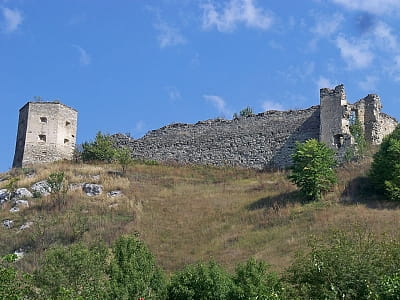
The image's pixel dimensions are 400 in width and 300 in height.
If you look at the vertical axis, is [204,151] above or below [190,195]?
above

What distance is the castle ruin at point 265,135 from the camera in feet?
131

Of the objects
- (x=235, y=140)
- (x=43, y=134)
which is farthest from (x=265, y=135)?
(x=43, y=134)

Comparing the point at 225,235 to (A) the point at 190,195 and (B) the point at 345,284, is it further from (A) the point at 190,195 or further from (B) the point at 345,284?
(B) the point at 345,284

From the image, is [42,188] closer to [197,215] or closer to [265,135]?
[197,215]

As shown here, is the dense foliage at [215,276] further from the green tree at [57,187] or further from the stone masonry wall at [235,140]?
the stone masonry wall at [235,140]

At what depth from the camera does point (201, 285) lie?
67.4 feet

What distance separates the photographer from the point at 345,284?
19297 mm

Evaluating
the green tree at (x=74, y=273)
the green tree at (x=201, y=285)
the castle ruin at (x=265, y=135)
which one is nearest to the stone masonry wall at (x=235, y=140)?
the castle ruin at (x=265, y=135)

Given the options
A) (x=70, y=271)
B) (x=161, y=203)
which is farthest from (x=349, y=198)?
→ (x=70, y=271)

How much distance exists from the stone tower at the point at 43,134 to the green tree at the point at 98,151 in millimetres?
1075

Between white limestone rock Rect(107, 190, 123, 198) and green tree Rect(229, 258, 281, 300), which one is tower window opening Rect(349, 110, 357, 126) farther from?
green tree Rect(229, 258, 281, 300)

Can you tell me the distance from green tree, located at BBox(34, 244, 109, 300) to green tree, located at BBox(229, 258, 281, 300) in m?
3.57

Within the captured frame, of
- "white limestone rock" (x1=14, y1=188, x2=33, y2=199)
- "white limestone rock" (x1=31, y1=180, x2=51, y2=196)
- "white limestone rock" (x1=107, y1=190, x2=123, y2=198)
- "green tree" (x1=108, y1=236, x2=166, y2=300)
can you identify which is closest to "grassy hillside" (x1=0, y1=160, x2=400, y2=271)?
"white limestone rock" (x1=107, y1=190, x2=123, y2=198)

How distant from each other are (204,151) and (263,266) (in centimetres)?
2447
